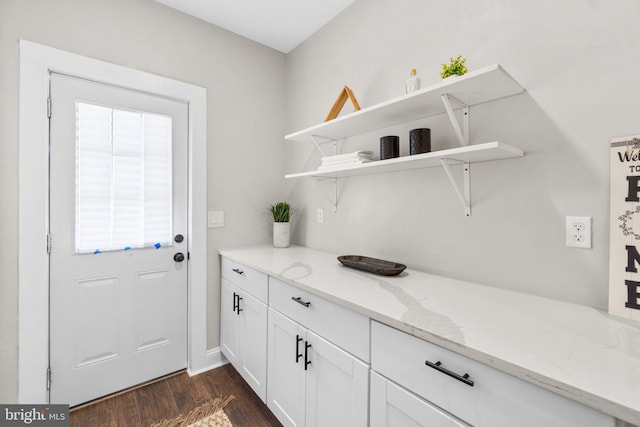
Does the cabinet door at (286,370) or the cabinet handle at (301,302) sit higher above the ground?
the cabinet handle at (301,302)

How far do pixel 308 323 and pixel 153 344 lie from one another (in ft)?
4.48

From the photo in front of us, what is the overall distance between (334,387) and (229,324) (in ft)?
3.78

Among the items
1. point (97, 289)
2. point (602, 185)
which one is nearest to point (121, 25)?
point (97, 289)

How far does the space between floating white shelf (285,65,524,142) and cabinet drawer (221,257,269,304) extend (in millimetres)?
972

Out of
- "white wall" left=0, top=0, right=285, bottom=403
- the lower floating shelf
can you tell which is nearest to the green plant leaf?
"white wall" left=0, top=0, right=285, bottom=403

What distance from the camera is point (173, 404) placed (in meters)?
1.73

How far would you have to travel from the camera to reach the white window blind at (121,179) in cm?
169

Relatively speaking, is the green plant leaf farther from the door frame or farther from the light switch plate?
the door frame

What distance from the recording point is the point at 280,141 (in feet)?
8.35

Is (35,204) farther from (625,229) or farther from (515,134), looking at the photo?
(625,229)

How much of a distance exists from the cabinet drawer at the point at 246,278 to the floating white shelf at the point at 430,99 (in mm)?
972

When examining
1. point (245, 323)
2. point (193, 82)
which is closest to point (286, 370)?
point (245, 323)

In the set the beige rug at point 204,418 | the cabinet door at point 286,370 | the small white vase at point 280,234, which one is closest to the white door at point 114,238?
the beige rug at point 204,418

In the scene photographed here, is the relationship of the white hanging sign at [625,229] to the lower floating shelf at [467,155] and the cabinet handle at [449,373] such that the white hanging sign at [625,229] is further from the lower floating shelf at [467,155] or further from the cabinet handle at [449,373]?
the cabinet handle at [449,373]
